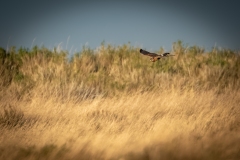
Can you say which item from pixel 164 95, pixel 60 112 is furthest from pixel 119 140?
pixel 164 95

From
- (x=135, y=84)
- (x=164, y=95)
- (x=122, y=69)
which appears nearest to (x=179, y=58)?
(x=122, y=69)

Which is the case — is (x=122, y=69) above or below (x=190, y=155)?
above

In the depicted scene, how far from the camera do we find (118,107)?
25.2 feet

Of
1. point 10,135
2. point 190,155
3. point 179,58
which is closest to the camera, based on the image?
point 190,155

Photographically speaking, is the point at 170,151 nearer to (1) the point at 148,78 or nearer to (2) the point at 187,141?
(2) the point at 187,141

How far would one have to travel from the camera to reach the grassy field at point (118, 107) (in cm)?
494

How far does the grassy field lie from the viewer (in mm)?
4938

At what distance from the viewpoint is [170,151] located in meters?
4.91

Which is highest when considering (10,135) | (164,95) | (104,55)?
(104,55)

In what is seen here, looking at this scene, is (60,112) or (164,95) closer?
(60,112)

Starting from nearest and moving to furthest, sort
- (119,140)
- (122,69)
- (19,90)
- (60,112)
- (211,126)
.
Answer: (119,140) → (211,126) → (60,112) → (19,90) → (122,69)

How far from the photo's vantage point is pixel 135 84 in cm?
1068

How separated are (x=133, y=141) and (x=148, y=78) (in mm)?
6252

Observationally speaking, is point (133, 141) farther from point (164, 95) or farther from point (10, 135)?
point (164, 95)
